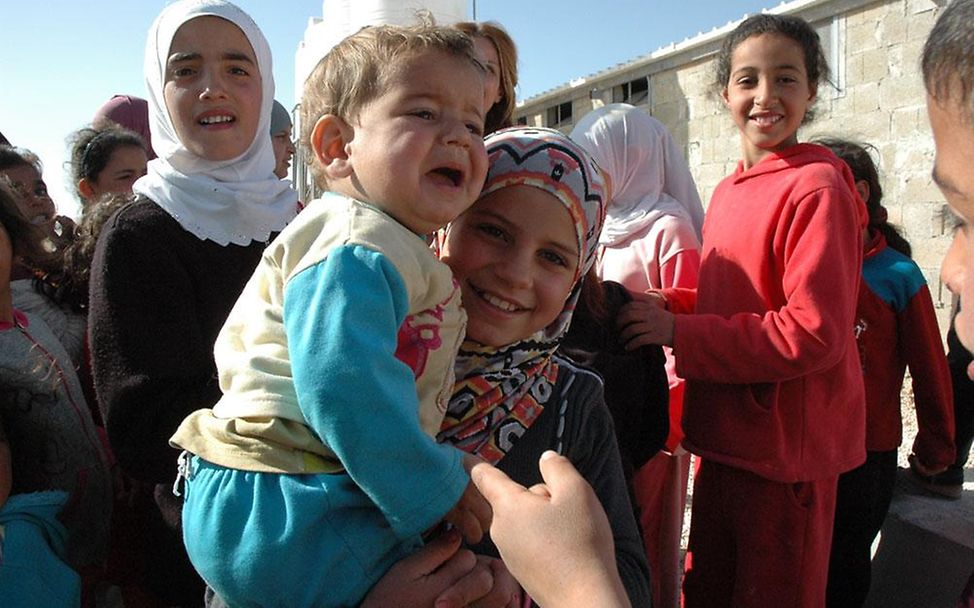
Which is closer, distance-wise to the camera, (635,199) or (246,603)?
(246,603)

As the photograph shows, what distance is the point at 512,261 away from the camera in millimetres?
1518

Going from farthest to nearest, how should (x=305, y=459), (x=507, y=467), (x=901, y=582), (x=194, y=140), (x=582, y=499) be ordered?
1. (x=901, y=582)
2. (x=194, y=140)
3. (x=507, y=467)
4. (x=305, y=459)
5. (x=582, y=499)

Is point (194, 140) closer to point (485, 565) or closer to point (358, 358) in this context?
point (358, 358)

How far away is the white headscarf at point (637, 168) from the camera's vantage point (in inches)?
124

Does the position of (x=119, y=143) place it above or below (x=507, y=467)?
above

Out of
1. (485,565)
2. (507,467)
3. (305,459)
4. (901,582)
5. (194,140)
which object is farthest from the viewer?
(901,582)

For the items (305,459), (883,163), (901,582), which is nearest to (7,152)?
(305,459)

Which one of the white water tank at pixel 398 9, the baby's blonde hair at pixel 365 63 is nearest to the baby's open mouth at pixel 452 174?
the baby's blonde hair at pixel 365 63

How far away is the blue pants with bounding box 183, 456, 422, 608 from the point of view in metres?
1.17

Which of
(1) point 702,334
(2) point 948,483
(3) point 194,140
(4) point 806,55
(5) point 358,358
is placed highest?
(4) point 806,55

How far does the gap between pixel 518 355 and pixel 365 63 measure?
2.22ft

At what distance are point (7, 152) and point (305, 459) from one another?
138 inches

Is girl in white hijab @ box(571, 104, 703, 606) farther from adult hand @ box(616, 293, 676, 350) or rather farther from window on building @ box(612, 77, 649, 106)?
window on building @ box(612, 77, 649, 106)

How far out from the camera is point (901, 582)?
3.07m
